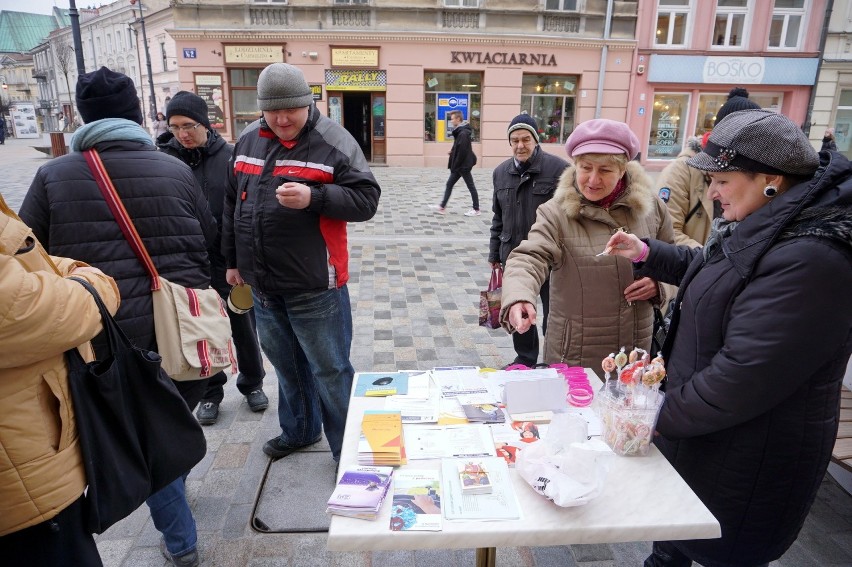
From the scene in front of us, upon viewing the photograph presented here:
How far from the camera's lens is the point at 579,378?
6.84ft

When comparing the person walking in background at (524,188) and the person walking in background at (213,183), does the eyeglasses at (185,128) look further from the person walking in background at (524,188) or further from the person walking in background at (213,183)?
the person walking in background at (524,188)

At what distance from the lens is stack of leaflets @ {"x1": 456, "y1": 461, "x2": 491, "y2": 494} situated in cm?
146

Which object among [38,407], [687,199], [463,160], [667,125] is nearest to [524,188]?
[687,199]

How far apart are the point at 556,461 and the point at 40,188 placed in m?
2.01

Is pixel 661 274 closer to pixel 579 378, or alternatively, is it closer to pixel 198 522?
pixel 579 378

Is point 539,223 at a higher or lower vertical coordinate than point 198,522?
higher

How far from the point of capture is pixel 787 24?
56.9 ft

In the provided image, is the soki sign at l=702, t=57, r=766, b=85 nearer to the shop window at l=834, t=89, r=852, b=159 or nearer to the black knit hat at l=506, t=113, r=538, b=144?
the shop window at l=834, t=89, r=852, b=159

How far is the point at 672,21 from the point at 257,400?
1859cm

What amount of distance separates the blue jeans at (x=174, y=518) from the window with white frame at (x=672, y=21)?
19071mm

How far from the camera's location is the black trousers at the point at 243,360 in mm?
3430

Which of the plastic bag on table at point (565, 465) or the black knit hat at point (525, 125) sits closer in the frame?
the plastic bag on table at point (565, 465)

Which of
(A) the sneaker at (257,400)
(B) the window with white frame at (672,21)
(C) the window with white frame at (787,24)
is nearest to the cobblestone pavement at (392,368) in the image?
(A) the sneaker at (257,400)

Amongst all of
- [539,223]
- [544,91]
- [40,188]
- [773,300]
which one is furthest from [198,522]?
[544,91]
